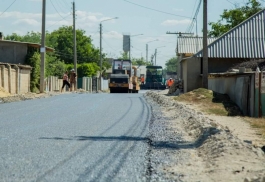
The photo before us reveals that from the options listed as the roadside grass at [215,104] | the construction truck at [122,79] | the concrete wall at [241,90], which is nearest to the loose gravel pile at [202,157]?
the roadside grass at [215,104]

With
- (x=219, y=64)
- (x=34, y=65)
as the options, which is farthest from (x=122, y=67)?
(x=219, y=64)

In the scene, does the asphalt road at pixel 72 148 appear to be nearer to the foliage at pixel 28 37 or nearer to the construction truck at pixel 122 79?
the construction truck at pixel 122 79

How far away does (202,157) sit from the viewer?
1130cm

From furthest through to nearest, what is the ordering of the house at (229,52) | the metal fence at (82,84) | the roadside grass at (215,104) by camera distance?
the metal fence at (82,84)
the house at (229,52)
the roadside grass at (215,104)

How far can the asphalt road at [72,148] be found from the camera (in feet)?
30.1

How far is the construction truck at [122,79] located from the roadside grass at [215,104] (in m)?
23.9

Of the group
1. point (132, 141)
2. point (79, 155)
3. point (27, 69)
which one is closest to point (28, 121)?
point (132, 141)

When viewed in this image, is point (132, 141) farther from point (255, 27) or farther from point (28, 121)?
point (255, 27)

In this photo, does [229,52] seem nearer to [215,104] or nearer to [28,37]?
[215,104]

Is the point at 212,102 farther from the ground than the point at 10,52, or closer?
closer

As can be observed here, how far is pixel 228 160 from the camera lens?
10.2 m

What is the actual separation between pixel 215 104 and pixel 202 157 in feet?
55.8

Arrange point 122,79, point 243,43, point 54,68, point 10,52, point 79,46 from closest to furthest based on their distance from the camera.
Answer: point 243,43
point 10,52
point 122,79
point 54,68
point 79,46

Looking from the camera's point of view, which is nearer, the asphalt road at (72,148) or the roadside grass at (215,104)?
the asphalt road at (72,148)
